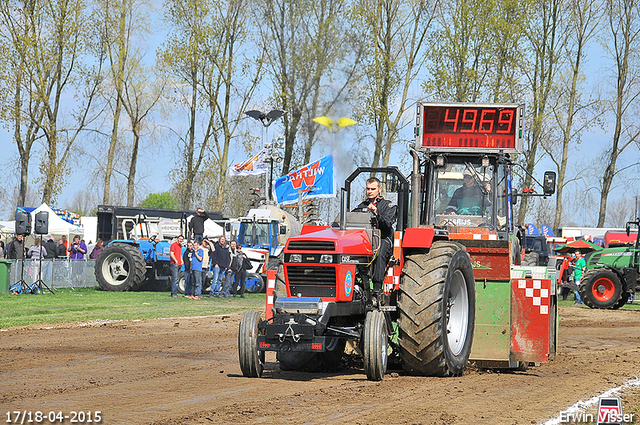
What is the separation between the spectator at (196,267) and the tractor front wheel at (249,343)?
537 inches

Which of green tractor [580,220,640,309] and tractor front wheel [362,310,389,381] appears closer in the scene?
tractor front wheel [362,310,389,381]

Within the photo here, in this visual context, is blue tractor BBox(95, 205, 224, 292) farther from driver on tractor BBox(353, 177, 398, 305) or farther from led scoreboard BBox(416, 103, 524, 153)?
driver on tractor BBox(353, 177, 398, 305)

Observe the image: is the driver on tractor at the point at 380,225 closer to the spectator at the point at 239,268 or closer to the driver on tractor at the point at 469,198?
the driver on tractor at the point at 469,198

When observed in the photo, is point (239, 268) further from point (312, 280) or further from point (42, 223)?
point (312, 280)

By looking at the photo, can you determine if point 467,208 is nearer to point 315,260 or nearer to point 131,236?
point 315,260

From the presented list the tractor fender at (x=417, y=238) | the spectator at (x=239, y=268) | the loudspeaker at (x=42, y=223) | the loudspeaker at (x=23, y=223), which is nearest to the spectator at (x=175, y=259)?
the spectator at (x=239, y=268)

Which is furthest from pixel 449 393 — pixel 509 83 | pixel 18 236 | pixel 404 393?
pixel 509 83

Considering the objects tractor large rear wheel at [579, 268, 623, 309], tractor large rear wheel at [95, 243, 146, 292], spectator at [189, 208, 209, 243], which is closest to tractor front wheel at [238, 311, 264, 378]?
tractor large rear wheel at [95, 243, 146, 292]

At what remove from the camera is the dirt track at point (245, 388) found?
5.92 metres

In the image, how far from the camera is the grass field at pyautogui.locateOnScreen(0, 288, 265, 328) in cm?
1509

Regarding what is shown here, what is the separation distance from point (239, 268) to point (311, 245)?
51.9 feet

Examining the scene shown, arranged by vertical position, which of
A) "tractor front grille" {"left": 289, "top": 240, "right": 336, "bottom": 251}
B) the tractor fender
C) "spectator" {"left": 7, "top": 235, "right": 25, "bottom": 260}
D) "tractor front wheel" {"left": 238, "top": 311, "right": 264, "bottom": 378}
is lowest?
"tractor front wheel" {"left": 238, "top": 311, "right": 264, "bottom": 378}

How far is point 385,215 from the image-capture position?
819 centimetres

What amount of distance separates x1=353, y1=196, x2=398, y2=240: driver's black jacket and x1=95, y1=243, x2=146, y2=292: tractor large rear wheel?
1640 cm
